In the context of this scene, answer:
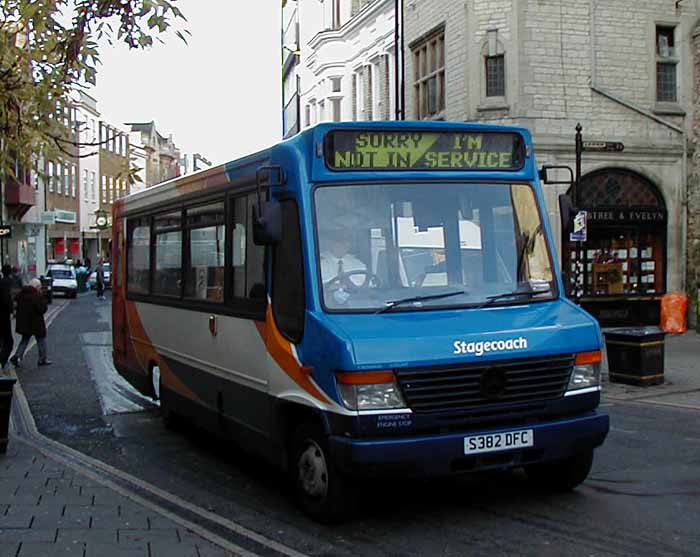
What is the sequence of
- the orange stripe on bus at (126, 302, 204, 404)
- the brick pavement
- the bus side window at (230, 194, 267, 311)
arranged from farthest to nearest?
the orange stripe on bus at (126, 302, 204, 404) < the bus side window at (230, 194, 267, 311) < the brick pavement

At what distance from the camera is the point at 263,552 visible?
5.98 meters

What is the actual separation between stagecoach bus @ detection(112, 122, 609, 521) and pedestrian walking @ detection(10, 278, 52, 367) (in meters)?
10.9

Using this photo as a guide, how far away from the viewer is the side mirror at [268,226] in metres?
6.50

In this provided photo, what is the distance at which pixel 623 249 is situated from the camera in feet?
73.8

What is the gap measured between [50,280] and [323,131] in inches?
1568

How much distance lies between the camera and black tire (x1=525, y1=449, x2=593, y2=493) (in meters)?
7.00

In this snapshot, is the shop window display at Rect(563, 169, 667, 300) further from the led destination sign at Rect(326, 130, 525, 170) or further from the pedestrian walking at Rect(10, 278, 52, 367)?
the led destination sign at Rect(326, 130, 525, 170)

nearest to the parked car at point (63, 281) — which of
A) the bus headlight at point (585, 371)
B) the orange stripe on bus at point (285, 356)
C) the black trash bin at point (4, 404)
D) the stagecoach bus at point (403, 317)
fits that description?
the black trash bin at point (4, 404)

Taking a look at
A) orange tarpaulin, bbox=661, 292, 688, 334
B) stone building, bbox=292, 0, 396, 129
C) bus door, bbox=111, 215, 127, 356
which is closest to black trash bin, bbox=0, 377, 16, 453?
bus door, bbox=111, 215, 127, 356

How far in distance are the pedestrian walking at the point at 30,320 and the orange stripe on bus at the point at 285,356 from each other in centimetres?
1155

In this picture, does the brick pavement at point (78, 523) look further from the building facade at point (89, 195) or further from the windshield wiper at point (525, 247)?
the building facade at point (89, 195)

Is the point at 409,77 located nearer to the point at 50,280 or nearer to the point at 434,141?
the point at 434,141

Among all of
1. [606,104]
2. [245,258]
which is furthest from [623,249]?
[245,258]

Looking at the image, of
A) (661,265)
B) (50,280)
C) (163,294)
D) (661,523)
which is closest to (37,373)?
(163,294)
